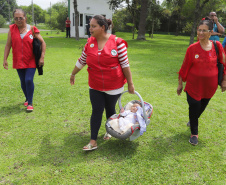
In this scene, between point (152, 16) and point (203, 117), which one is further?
point (152, 16)

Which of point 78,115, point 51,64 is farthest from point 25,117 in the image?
point 51,64

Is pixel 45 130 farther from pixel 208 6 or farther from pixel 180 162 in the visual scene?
pixel 208 6

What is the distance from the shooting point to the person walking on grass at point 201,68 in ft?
10.8

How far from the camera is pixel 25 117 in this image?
4484 millimetres

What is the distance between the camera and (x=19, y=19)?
4273 mm

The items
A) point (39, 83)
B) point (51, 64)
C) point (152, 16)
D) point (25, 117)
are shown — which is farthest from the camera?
point (152, 16)

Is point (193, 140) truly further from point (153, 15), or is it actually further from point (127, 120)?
point (153, 15)

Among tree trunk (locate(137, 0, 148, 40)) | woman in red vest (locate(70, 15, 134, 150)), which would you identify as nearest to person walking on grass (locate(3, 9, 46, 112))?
woman in red vest (locate(70, 15, 134, 150))

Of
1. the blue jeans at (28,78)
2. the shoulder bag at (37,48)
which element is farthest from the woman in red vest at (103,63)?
the blue jeans at (28,78)

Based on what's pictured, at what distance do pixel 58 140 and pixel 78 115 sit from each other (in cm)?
104

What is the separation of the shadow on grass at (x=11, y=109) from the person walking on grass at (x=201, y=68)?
11.8ft

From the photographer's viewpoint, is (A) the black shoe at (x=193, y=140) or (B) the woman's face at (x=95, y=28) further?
(A) the black shoe at (x=193, y=140)

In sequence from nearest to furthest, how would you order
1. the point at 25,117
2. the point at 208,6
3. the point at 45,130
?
the point at 45,130 → the point at 25,117 → the point at 208,6

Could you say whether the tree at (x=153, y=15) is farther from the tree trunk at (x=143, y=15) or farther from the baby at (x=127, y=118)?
the baby at (x=127, y=118)
